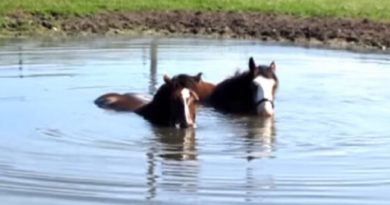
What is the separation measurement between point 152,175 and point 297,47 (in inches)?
522

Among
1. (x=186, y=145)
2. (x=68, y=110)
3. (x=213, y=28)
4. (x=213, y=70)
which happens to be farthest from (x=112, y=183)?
(x=213, y=28)

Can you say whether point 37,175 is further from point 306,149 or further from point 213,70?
point 213,70

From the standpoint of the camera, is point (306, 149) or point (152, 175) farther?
point (306, 149)

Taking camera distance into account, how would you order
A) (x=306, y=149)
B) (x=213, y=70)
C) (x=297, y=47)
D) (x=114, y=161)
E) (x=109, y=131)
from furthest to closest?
(x=297, y=47), (x=213, y=70), (x=109, y=131), (x=306, y=149), (x=114, y=161)

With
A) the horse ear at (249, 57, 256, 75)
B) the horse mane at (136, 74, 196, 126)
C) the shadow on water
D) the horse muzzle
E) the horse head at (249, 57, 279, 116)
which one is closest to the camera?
the horse mane at (136, 74, 196, 126)

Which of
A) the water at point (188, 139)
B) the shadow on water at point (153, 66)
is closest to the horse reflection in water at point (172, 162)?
the water at point (188, 139)

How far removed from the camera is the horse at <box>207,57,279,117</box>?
55.9 ft

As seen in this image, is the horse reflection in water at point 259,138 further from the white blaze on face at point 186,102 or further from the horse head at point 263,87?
the white blaze on face at point 186,102

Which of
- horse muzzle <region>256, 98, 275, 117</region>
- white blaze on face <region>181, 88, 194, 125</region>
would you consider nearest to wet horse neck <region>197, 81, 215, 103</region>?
horse muzzle <region>256, 98, 275, 117</region>

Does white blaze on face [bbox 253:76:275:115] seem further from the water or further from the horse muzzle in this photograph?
the water

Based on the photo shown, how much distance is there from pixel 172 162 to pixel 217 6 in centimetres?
1783

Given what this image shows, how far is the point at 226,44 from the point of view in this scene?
25781 mm

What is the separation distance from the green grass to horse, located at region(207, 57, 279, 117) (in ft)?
36.8

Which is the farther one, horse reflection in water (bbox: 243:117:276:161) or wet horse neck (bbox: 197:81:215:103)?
wet horse neck (bbox: 197:81:215:103)
